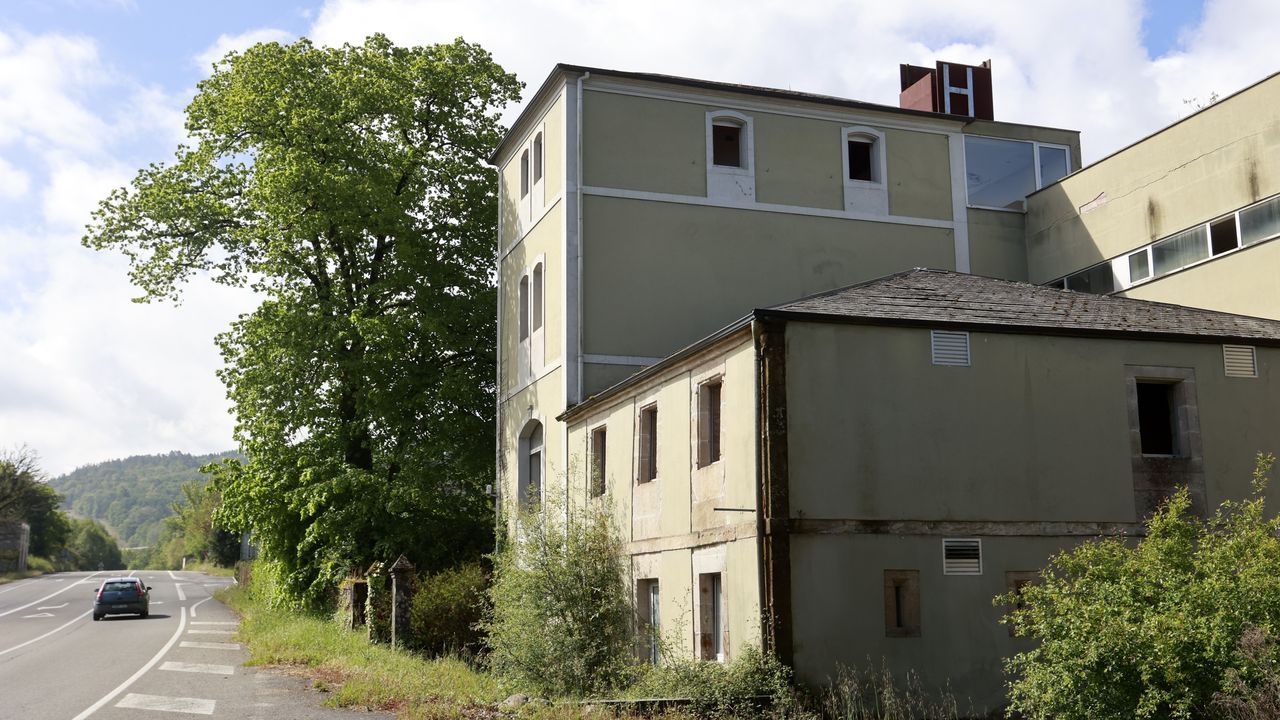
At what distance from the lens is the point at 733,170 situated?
2533cm

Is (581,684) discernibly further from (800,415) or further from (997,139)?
(997,139)

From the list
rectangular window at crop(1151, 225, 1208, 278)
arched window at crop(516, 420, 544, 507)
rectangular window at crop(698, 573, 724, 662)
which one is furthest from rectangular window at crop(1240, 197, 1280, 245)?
arched window at crop(516, 420, 544, 507)

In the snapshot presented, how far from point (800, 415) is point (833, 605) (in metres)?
2.47

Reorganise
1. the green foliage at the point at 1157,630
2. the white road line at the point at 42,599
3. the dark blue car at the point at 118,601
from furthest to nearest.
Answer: the white road line at the point at 42,599 → the dark blue car at the point at 118,601 → the green foliage at the point at 1157,630

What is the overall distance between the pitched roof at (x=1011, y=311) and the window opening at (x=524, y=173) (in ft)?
36.8

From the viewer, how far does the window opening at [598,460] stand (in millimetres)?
21484

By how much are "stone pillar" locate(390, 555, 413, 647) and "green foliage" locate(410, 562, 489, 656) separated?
55 cm

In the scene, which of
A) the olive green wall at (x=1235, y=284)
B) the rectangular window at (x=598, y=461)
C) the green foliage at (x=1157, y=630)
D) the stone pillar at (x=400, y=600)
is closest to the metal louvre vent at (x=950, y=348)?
the green foliage at (x=1157, y=630)

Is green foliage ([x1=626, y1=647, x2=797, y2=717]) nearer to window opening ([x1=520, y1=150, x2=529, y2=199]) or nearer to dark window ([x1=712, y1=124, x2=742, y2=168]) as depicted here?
dark window ([x1=712, y1=124, x2=742, y2=168])

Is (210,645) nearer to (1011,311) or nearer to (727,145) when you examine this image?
(727,145)

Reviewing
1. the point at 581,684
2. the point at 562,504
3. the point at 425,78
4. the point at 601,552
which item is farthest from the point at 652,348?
the point at 425,78

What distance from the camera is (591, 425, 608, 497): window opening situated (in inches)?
846

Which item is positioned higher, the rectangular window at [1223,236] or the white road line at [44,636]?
the rectangular window at [1223,236]

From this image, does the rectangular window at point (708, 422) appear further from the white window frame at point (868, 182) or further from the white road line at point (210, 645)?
the white road line at point (210, 645)
